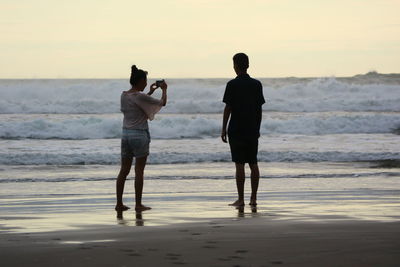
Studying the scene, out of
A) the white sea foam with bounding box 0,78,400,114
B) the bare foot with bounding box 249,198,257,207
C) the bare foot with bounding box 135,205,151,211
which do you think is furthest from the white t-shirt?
the white sea foam with bounding box 0,78,400,114

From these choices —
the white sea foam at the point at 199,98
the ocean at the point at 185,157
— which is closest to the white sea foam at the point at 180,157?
the ocean at the point at 185,157

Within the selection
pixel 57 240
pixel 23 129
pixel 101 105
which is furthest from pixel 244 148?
pixel 101 105

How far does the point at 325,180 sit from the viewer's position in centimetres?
1267

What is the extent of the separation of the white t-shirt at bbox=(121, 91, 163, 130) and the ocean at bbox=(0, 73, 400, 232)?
3.26ft

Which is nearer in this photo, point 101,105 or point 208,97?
point 101,105

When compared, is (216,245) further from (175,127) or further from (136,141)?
(175,127)

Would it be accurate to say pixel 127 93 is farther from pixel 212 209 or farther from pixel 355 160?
pixel 355 160

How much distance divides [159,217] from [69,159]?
916 cm

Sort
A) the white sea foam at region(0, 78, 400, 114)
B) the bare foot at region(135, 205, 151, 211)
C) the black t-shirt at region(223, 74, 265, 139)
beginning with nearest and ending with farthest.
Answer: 1. the bare foot at region(135, 205, 151, 211)
2. the black t-shirt at region(223, 74, 265, 139)
3. the white sea foam at region(0, 78, 400, 114)

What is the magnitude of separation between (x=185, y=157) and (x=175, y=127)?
11.4 metres

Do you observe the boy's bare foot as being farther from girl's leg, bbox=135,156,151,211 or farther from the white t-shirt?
the white t-shirt

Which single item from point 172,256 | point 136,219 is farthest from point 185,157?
point 172,256

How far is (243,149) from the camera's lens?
8.80 m

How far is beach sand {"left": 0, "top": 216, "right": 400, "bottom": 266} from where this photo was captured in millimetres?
5047
